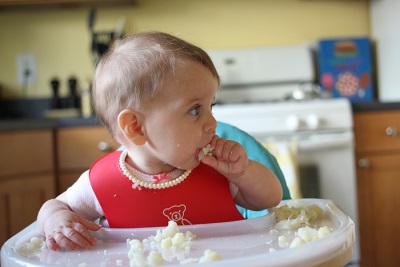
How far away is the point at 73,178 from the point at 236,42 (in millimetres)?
1175

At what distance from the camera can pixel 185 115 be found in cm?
83

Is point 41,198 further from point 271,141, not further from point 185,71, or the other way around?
point 185,71

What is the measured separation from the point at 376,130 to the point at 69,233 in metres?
1.92

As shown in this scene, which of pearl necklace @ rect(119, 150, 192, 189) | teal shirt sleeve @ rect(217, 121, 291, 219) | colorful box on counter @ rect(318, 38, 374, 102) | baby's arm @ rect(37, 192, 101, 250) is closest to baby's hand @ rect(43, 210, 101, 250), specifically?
baby's arm @ rect(37, 192, 101, 250)

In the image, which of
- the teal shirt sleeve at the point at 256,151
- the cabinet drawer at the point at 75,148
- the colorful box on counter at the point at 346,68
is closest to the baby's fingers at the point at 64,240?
the teal shirt sleeve at the point at 256,151

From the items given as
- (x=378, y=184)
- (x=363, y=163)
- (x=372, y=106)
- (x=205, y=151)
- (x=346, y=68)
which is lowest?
(x=378, y=184)

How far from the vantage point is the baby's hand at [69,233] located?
0.76 m

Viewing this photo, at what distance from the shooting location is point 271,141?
2311mm

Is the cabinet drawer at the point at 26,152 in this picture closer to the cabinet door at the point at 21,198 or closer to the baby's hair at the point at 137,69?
the cabinet door at the point at 21,198

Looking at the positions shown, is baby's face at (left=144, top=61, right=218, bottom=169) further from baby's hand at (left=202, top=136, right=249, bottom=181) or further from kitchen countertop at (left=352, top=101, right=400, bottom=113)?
kitchen countertop at (left=352, top=101, right=400, bottom=113)

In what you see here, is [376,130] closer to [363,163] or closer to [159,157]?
[363,163]

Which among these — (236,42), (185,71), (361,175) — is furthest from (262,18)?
(185,71)

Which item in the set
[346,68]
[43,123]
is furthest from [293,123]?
[43,123]

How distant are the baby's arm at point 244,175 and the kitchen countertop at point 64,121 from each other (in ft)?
4.64
